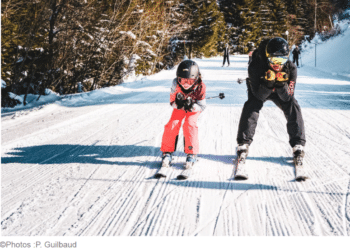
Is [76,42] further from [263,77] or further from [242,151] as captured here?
[242,151]

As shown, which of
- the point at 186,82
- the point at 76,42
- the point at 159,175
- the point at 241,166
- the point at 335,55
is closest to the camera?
the point at 159,175

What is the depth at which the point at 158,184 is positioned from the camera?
2.84m

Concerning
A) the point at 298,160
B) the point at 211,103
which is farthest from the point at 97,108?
the point at 298,160

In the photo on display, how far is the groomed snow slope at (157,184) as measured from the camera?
83.4 inches

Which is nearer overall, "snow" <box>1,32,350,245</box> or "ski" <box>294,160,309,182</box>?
"snow" <box>1,32,350,245</box>

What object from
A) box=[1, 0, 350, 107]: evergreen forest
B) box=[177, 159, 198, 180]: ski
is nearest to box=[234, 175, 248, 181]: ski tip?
box=[177, 159, 198, 180]: ski

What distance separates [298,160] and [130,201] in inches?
82.6

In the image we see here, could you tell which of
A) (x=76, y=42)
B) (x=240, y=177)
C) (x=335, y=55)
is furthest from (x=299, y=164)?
(x=335, y=55)

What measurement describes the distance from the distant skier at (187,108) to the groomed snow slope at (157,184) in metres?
0.26

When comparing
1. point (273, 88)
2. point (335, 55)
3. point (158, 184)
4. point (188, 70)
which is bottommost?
point (158, 184)

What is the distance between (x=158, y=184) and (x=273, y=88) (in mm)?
1886

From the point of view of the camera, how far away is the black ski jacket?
10.8 feet

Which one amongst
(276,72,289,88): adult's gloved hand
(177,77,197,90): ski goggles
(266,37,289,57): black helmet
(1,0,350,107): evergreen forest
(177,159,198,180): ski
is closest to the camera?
(177,159,198,180): ski

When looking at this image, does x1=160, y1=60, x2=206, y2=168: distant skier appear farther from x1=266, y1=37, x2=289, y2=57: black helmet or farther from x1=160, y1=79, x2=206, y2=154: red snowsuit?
x1=266, y1=37, x2=289, y2=57: black helmet
